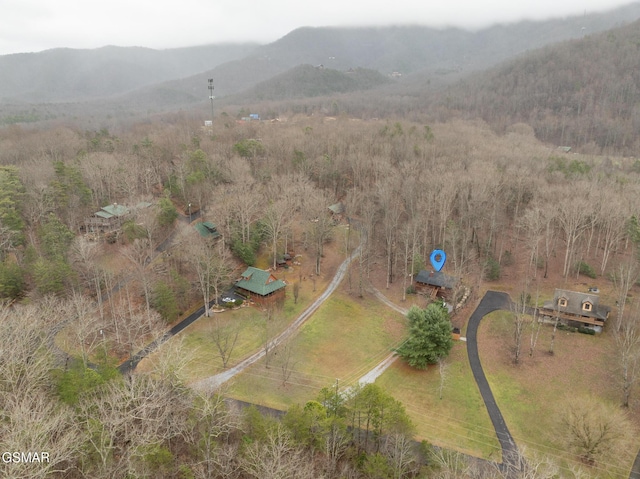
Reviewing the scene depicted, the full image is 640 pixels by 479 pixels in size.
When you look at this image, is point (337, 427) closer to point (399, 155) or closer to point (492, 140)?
point (399, 155)

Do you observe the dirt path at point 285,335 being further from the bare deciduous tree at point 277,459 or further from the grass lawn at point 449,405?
the grass lawn at point 449,405

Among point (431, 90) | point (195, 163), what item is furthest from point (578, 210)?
point (431, 90)

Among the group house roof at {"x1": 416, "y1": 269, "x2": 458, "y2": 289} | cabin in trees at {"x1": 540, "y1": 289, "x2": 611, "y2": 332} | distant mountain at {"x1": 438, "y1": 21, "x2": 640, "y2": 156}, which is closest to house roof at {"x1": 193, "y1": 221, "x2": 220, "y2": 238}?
house roof at {"x1": 416, "y1": 269, "x2": 458, "y2": 289}

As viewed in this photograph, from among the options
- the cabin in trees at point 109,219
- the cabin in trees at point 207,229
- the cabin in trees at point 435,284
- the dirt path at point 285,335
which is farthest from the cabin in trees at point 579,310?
the cabin in trees at point 109,219

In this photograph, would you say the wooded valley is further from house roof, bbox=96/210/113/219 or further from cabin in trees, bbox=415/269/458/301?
cabin in trees, bbox=415/269/458/301

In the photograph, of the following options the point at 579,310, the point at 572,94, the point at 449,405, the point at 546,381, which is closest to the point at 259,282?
the point at 449,405

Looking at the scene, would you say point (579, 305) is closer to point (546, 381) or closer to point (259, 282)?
point (546, 381)
